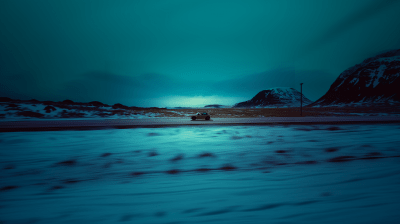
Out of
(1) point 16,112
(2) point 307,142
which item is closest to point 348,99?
(2) point 307,142

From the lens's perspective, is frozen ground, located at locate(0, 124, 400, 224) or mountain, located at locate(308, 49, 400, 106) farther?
mountain, located at locate(308, 49, 400, 106)

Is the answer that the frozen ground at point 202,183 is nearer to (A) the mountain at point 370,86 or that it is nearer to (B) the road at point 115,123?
(B) the road at point 115,123

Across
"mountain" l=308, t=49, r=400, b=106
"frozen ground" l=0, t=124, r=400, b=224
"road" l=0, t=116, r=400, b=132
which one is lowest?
"frozen ground" l=0, t=124, r=400, b=224

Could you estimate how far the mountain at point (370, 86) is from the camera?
412ft

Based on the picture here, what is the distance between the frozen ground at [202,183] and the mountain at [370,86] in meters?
148

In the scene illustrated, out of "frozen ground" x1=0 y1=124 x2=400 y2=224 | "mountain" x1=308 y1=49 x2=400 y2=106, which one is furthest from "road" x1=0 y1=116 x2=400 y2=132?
"mountain" x1=308 y1=49 x2=400 y2=106

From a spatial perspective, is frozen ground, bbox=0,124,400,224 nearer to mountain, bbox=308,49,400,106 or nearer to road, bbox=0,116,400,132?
road, bbox=0,116,400,132

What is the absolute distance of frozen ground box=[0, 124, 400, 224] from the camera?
3.21m

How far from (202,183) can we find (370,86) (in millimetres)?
185794

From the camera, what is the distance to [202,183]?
4.55 metres

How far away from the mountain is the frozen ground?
148 meters

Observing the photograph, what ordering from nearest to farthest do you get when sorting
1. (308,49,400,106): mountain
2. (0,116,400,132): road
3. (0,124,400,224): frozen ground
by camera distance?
(0,124,400,224): frozen ground, (0,116,400,132): road, (308,49,400,106): mountain

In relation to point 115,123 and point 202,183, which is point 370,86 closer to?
point 115,123

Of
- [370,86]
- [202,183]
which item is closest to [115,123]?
[202,183]
